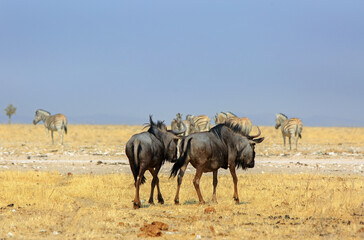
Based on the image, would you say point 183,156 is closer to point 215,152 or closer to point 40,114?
point 215,152

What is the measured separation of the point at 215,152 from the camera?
11633mm

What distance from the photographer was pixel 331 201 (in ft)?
36.6

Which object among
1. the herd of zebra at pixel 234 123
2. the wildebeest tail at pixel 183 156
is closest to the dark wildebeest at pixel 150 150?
the wildebeest tail at pixel 183 156

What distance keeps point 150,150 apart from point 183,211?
1.56 metres

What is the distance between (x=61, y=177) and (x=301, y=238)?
1054 centimetres

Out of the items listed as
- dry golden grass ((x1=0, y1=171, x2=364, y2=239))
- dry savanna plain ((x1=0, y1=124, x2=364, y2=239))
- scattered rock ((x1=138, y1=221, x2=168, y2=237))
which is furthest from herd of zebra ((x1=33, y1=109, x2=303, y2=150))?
scattered rock ((x1=138, y1=221, x2=168, y2=237))

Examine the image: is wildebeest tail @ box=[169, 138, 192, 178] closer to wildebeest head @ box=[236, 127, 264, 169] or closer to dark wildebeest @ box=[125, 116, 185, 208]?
dark wildebeest @ box=[125, 116, 185, 208]

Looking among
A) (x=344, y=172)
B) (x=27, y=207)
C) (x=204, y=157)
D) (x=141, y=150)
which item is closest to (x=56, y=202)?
(x=27, y=207)

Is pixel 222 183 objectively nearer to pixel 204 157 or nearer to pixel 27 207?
pixel 204 157

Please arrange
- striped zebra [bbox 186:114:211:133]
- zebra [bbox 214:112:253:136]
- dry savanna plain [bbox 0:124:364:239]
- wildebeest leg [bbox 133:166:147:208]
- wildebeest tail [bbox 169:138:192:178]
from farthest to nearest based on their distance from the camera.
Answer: striped zebra [bbox 186:114:211:133]
zebra [bbox 214:112:253:136]
wildebeest tail [bbox 169:138:192:178]
wildebeest leg [bbox 133:166:147:208]
dry savanna plain [bbox 0:124:364:239]

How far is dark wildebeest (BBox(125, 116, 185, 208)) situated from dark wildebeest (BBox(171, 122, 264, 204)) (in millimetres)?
492

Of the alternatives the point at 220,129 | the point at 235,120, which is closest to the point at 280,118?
the point at 235,120

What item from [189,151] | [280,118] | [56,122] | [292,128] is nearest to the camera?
[189,151]

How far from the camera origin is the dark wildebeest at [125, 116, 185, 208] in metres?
11.1
